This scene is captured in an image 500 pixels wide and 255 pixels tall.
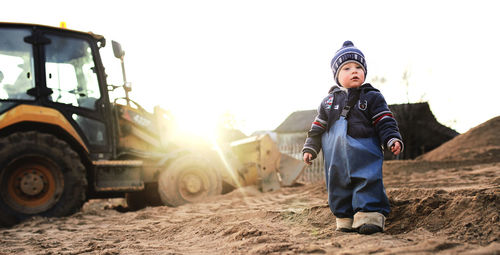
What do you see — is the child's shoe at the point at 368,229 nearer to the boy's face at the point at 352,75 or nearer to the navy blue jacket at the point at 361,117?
the navy blue jacket at the point at 361,117

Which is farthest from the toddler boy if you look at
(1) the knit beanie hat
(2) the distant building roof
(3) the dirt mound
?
(2) the distant building roof

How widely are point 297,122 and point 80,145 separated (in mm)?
34118

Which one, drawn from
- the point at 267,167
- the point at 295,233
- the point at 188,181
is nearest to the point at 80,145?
the point at 188,181

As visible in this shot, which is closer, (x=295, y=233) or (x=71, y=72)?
(x=295, y=233)

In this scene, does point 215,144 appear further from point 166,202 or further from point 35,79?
point 35,79

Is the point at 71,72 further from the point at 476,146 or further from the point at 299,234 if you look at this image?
the point at 476,146

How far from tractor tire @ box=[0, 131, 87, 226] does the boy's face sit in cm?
423

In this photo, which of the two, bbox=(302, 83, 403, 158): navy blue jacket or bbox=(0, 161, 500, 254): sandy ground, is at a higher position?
bbox=(302, 83, 403, 158): navy blue jacket

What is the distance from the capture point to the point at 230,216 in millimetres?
4074

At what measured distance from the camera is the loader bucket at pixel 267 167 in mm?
7848

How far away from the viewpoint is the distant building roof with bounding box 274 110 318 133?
37594 millimetres

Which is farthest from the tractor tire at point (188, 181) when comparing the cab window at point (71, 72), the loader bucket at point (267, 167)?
the cab window at point (71, 72)

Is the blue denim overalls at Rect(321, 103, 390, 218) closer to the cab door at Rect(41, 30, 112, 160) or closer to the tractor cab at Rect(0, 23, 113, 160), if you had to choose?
the tractor cab at Rect(0, 23, 113, 160)

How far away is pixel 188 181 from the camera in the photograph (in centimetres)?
721
